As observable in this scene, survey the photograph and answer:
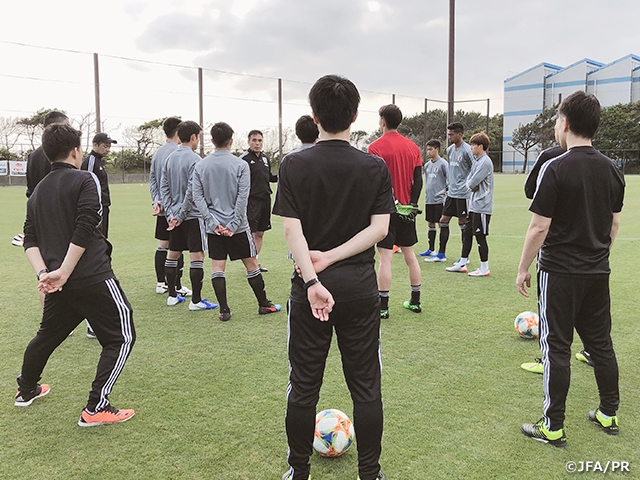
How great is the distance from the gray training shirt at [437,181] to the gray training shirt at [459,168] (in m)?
0.86

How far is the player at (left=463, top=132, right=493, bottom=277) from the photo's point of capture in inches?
287

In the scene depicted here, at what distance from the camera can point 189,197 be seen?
18.5 ft

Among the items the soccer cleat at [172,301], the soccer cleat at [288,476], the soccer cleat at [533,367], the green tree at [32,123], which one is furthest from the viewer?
the green tree at [32,123]

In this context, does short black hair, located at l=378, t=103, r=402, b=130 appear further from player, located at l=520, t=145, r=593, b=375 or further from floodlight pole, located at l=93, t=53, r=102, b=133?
floodlight pole, located at l=93, t=53, r=102, b=133

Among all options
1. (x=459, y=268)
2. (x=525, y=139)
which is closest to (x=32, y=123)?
(x=459, y=268)

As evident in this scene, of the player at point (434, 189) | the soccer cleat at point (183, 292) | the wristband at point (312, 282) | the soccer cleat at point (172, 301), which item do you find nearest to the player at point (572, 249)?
the wristband at point (312, 282)

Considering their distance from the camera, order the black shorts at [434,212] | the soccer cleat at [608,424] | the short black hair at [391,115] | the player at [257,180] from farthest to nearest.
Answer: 1. the black shorts at [434,212]
2. the player at [257,180]
3. the short black hair at [391,115]
4. the soccer cleat at [608,424]

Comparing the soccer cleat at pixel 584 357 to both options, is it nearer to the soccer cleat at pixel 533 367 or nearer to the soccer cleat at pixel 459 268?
the soccer cleat at pixel 533 367

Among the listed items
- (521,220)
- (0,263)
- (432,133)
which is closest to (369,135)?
(432,133)

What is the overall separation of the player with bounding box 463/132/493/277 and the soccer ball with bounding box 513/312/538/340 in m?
2.65

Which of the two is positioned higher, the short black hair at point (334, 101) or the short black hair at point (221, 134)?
the short black hair at point (221, 134)

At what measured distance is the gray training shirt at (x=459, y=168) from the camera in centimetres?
806

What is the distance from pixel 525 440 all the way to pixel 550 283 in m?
0.93

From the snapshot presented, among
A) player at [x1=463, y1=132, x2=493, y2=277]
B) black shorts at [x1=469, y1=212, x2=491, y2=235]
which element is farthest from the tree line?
black shorts at [x1=469, y1=212, x2=491, y2=235]
